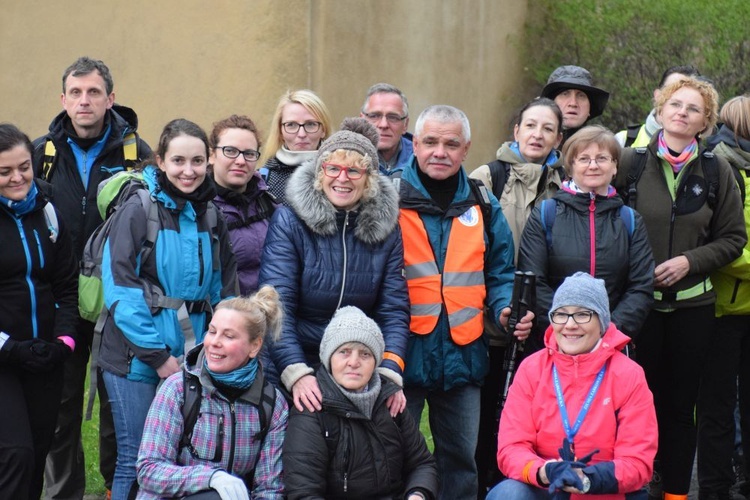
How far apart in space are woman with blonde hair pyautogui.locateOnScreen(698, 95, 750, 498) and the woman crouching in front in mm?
2214

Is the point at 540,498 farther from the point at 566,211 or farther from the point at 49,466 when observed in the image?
the point at 49,466

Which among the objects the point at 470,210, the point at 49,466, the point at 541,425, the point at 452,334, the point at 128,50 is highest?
the point at 128,50

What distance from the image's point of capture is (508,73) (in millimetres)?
14133

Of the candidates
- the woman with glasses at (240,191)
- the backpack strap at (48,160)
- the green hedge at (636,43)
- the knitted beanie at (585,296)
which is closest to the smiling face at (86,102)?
the backpack strap at (48,160)

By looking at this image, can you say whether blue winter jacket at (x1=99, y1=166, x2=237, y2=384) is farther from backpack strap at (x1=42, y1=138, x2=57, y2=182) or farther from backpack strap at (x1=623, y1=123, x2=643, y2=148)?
backpack strap at (x1=623, y1=123, x2=643, y2=148)

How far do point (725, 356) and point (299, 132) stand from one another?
9.24ft

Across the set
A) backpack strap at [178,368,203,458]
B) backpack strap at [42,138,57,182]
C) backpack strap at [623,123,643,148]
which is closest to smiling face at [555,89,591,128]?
backpack strap at [623,123,643,148]

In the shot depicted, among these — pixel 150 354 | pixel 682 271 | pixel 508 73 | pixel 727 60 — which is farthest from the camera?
pixel 508 73

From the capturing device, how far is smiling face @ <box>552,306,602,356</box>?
539 cm

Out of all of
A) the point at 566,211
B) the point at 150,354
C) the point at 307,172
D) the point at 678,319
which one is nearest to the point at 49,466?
the point at 150,354

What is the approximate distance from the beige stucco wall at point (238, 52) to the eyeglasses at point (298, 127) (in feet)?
16.1

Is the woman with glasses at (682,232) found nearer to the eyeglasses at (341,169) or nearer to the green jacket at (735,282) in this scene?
the green jacket at (735,282)

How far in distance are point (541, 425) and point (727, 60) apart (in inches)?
299

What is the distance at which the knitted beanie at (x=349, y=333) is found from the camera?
207 inches
